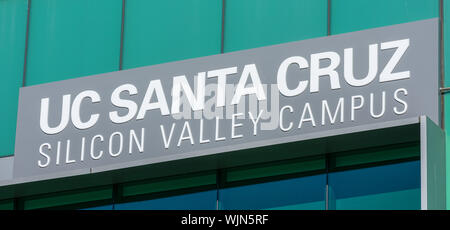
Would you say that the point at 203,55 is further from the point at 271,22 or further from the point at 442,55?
the point at 442,55

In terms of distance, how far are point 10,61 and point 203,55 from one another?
13.4ft

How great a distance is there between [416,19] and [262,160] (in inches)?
130

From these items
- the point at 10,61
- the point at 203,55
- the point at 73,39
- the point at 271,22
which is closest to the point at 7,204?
the point at 10,61

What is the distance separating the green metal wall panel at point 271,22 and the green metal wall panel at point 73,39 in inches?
89.9

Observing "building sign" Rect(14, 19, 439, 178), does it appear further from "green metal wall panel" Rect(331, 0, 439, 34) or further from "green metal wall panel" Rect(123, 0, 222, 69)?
"green metal wall panel" Rect(123, 0, 222, 69)

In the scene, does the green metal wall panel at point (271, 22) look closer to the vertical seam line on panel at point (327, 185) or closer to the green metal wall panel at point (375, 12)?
the green metal wall panel at point (375, 12)

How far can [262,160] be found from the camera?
18.4m

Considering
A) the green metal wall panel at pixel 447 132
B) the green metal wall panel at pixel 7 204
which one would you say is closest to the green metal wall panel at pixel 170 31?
the green metal wall panel at pixel 7 204

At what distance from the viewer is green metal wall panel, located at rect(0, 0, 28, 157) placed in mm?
20922

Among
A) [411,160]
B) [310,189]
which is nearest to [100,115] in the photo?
[310,189]

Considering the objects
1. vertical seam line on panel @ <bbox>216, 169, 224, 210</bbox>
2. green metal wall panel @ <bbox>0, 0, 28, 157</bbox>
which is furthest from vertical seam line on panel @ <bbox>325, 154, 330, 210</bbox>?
green metal wall panel @ <bbox>0, 0, 28, 157</bbox>

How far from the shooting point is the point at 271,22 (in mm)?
19391

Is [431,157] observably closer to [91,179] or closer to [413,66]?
[413,66]

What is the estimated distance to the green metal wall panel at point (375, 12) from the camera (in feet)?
60.0
